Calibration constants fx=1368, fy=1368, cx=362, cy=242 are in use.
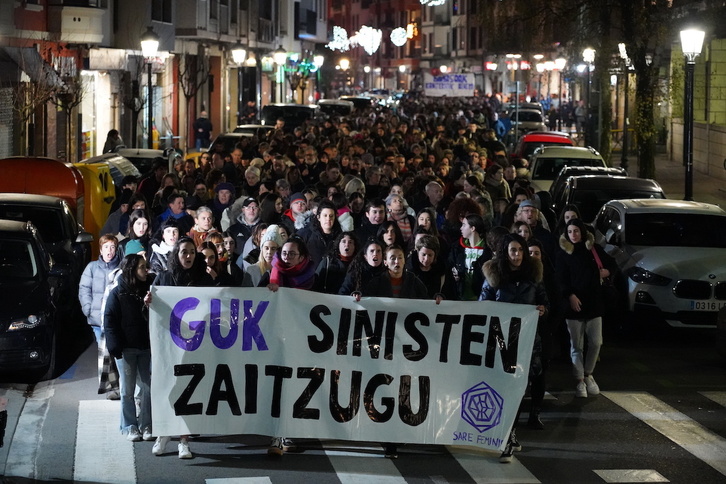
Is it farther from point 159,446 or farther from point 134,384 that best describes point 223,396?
point 134,384

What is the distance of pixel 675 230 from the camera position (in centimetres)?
1675

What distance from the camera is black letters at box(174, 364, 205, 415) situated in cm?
998

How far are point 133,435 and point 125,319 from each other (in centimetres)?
100

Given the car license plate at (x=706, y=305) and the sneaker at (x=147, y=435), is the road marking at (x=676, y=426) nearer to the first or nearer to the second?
the car license plate at (x=706, y=305)

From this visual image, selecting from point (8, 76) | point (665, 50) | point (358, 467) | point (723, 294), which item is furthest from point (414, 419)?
point (665, 50)

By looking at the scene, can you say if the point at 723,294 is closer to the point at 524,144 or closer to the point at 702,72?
the point at 524,144

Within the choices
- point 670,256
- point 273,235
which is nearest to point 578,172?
point 670,256

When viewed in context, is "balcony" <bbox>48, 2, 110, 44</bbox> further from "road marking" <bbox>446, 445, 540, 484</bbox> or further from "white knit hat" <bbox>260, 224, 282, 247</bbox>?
"road marking" <bbox>446, 445, 540, 484</bbox>

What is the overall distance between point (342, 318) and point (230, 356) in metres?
0.87

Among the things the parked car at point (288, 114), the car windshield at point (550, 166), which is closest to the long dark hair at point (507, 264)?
the car windshield at point (550, 166)

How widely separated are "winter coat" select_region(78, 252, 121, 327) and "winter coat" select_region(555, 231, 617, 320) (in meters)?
4.08

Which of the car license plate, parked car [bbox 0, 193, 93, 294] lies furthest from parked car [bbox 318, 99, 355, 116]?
the car license plate

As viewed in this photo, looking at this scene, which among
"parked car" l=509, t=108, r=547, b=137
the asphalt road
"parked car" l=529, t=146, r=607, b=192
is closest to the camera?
the asphalt road

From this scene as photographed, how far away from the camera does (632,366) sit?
14.2 metres
